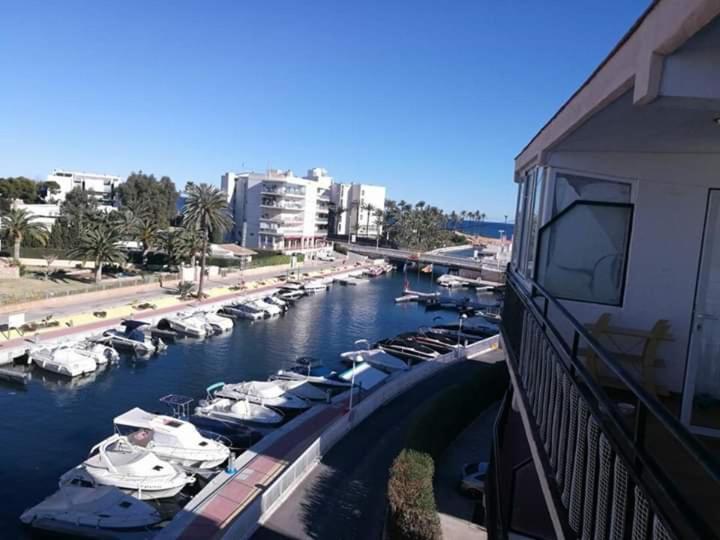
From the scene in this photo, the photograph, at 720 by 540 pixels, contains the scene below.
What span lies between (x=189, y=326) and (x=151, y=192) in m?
51.7

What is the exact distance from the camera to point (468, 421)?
20.3 metres

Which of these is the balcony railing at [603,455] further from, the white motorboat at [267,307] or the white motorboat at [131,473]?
the white motorboat at [267,307]

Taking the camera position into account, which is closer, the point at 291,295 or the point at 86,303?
the point at 86,303

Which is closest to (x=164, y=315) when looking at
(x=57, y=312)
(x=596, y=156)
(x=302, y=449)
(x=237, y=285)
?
(x=57, y=312)

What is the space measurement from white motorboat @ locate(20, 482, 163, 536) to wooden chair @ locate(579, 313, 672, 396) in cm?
1322

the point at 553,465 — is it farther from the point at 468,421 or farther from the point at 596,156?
the point at 468,421

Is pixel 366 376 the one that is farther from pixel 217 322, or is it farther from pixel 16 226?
pixel 16 226

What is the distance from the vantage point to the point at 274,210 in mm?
80312

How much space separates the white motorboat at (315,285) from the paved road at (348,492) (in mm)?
36961

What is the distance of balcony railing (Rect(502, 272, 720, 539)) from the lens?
1.75 metres

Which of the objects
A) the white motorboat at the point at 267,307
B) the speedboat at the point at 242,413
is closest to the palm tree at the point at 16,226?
the white motorboat at the point at 267,307

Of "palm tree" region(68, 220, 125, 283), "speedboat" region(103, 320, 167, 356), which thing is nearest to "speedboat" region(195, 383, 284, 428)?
"speedboat" region(103, 320, 167, 356)

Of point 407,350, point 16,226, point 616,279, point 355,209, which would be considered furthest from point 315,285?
point 616,279

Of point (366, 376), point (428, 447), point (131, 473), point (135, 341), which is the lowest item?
point (131, 473)
